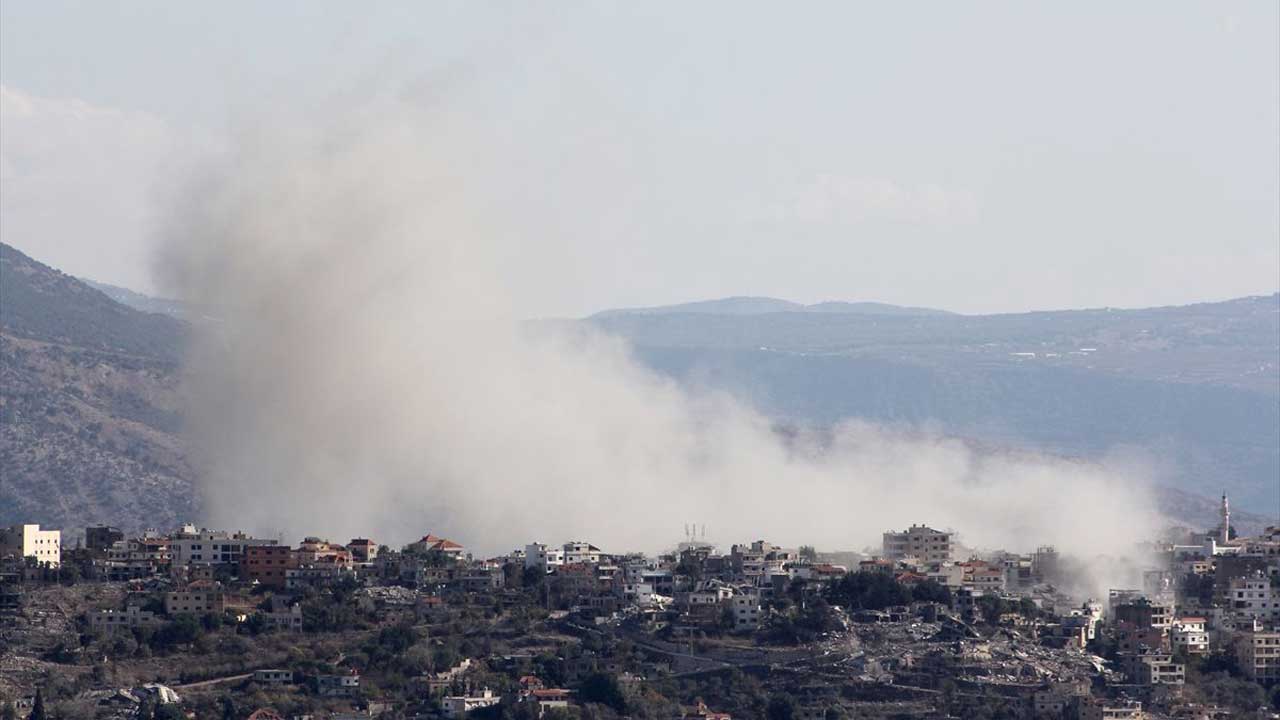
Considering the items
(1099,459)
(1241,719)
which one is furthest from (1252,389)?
(1241,719)

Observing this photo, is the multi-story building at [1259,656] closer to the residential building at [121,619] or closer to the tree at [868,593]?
the tree at [868,593]

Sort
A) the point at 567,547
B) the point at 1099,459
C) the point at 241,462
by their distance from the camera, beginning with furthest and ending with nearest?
1. the point at 1099,459
2. the point at 241,462
3. the point at 567,547

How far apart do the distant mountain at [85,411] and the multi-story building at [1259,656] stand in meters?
44.3

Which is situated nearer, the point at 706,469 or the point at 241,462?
the point at 241,462

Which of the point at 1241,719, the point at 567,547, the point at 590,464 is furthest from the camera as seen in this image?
the point at 590,464

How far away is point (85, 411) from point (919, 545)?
173 ft

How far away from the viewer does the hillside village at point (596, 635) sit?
6750 centimetres

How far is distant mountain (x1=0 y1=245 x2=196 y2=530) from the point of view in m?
120

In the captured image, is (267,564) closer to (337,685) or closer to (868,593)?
(337,685)

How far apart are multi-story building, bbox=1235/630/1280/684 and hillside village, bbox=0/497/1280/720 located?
0.06 meters

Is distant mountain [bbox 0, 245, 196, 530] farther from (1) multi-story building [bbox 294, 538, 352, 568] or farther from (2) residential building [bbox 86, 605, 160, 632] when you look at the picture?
(2) residential building [bbox 86, 605, 160, 632]

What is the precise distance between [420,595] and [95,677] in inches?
390

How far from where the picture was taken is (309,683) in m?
68.2

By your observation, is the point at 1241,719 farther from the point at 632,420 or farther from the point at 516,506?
the point at 632,420
